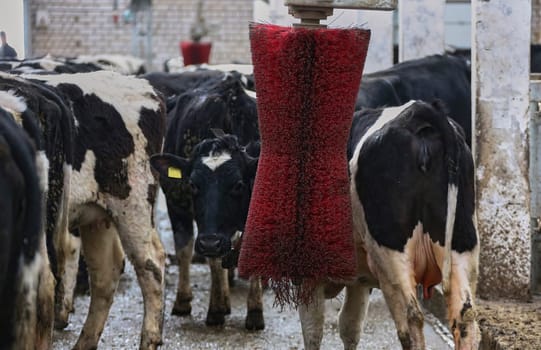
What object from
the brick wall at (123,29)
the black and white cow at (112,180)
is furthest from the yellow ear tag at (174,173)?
the brick wall at (123,29)

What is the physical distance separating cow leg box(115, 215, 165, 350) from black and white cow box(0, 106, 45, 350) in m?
2.63

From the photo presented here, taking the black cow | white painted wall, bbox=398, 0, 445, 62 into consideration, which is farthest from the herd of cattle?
white painted wall, bbox=398, 0, 445, 62

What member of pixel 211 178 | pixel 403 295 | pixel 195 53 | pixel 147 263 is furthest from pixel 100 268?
pixel 195 53

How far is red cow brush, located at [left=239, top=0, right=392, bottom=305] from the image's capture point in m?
5.55

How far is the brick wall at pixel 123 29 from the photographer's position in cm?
2652

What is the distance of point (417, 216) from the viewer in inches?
230

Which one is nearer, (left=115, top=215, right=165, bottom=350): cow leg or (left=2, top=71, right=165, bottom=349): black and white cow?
(left=2, top=71, right=165, bottom=349): black and white cow

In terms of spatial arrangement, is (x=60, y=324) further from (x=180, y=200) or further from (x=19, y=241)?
(x=19, y=241)

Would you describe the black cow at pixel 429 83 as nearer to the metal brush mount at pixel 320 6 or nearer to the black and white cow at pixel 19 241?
the metal brush mount at pixel 320 6

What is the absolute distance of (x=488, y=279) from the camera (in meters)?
7.94

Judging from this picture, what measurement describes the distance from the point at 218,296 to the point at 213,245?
→ 157 centimetres

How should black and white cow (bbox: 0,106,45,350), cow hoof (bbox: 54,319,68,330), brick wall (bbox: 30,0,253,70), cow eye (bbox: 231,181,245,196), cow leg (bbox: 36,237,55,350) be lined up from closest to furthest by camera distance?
black and white cow (bbox: 0,106,45,350), cow leg (bbox: 36,237,55,350), cow eye (bbox: 231,181,245,196), cow hoof (bbox: 54,319,68,330), brick wall (bbox: 30,0,253,70)

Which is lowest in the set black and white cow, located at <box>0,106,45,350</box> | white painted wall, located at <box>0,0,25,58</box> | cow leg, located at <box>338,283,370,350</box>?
cow leg, located at <box>338,283,370,350</box>

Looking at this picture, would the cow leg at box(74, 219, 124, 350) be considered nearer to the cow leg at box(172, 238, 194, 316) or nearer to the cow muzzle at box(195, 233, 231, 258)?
the cow muzzle at box(195, 233, 231, 258)
